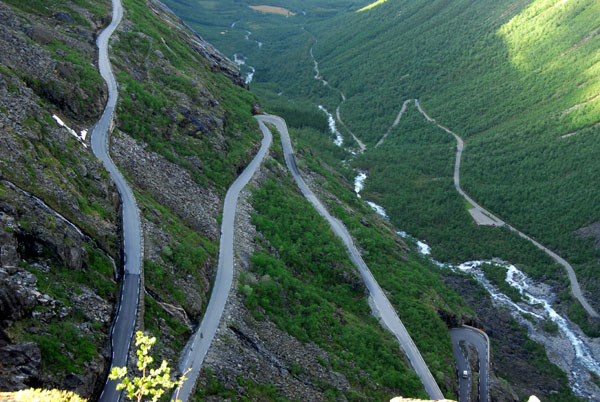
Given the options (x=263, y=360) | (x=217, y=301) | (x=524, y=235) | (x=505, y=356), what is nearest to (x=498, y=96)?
(x=524, y=235)

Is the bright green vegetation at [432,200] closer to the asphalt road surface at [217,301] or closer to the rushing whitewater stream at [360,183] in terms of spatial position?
the rushing whitewater stream at [360,183]

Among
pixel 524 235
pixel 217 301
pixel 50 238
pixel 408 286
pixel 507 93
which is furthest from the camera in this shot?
pixel 507 93

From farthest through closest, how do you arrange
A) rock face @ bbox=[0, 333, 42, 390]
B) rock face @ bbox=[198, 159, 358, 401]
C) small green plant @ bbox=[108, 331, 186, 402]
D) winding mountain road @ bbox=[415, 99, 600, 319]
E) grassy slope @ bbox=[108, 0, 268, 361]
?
winding mountain road @ bbox=[415, 99, 600, 319] < grassy slope @ bbox=[108, 0, 268, 361] < rock face @ bbox=[198, 159, 358, 401] < rock face @ bbox=[0, 333, 42, 390] < small green plant @ bbox=[108, 331, 186, 402]

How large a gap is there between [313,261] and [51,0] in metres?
45.1

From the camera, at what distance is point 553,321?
70375mm

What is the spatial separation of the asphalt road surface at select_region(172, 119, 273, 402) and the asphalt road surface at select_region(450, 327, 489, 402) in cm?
2398

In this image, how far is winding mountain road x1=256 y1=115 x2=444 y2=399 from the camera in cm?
4212

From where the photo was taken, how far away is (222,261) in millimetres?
40719

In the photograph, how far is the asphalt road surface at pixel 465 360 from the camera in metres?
45.8

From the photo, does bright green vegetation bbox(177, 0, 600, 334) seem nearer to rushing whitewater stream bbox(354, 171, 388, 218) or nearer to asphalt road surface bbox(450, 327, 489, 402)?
rushing whitewater stream bbox(354, 171, 388, 218)

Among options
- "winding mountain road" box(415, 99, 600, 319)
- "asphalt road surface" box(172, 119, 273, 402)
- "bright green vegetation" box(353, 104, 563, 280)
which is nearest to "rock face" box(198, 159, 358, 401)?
"asphalt road surface" box(172, 119, 273, 402)

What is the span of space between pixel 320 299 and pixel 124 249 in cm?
1743

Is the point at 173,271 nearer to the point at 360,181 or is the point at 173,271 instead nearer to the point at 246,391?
the point at 246,391

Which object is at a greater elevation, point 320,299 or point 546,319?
point 546,319
